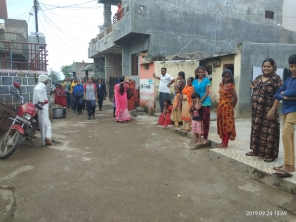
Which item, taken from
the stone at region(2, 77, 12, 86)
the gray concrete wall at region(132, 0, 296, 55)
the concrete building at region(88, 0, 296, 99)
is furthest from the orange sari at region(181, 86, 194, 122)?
the gray concrete wall at region(132, 0, 296, 55)

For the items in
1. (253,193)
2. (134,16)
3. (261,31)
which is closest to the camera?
(253,193)

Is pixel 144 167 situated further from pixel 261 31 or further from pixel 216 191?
pixel 261 31

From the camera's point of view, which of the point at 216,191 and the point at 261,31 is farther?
the point at 261,31

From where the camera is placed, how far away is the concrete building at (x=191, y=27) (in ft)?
40.0

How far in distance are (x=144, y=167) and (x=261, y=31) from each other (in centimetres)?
1472

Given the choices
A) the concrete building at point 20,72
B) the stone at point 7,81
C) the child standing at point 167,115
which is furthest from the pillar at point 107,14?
the child standing at point 167,115

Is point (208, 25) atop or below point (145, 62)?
atop

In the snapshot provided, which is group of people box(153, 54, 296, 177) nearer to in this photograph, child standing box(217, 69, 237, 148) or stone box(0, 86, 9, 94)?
child standing box(217, 69, 237, 148)

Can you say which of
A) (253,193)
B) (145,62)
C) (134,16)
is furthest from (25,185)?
(134,16)

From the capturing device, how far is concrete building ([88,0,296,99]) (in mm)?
12203

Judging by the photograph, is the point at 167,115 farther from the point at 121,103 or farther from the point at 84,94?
the point at 84,94

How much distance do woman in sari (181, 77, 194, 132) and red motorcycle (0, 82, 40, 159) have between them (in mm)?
3402

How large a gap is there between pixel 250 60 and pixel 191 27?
19.0 ft

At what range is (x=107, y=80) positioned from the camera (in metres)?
19.1
